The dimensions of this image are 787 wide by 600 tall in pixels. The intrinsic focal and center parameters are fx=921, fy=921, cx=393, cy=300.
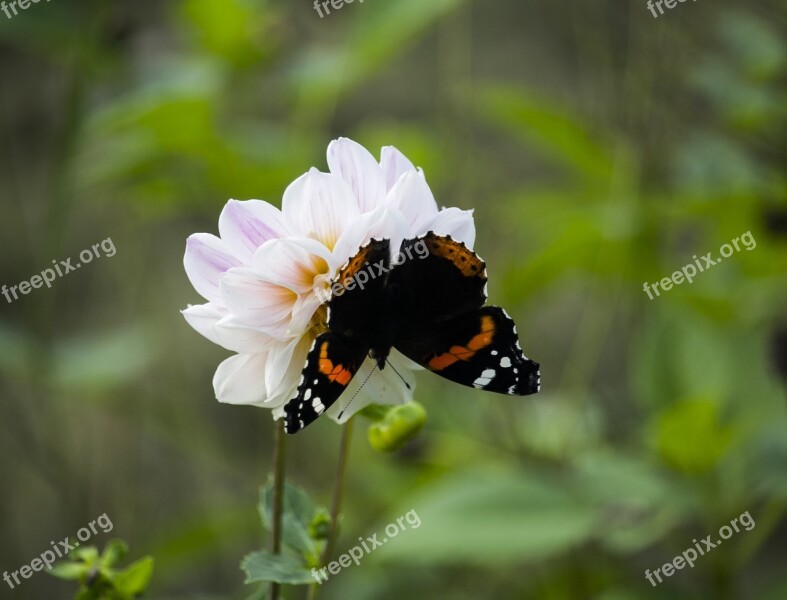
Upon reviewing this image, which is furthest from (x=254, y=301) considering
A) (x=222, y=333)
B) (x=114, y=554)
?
Result: (x=114, y=554)

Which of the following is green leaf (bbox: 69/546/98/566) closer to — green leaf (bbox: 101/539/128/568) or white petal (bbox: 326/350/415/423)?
green leaf (bbox: 101/539/128/568)

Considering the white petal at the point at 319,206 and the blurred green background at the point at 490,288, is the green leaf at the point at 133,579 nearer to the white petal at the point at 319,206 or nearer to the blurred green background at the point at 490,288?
the white petal at the point at 319,206

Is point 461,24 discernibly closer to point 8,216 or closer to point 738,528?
point 8,216

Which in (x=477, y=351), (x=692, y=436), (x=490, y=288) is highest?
(x=490, y=288)

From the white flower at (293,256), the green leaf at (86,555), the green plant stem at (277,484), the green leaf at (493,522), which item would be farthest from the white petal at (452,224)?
the green leaf at (493,522)

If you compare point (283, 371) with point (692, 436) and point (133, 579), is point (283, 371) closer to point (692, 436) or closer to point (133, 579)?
point (133, 579)

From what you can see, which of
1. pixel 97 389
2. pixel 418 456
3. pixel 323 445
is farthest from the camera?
pixel 323 445

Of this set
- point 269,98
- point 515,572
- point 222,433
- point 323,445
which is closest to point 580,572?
point 515,572
